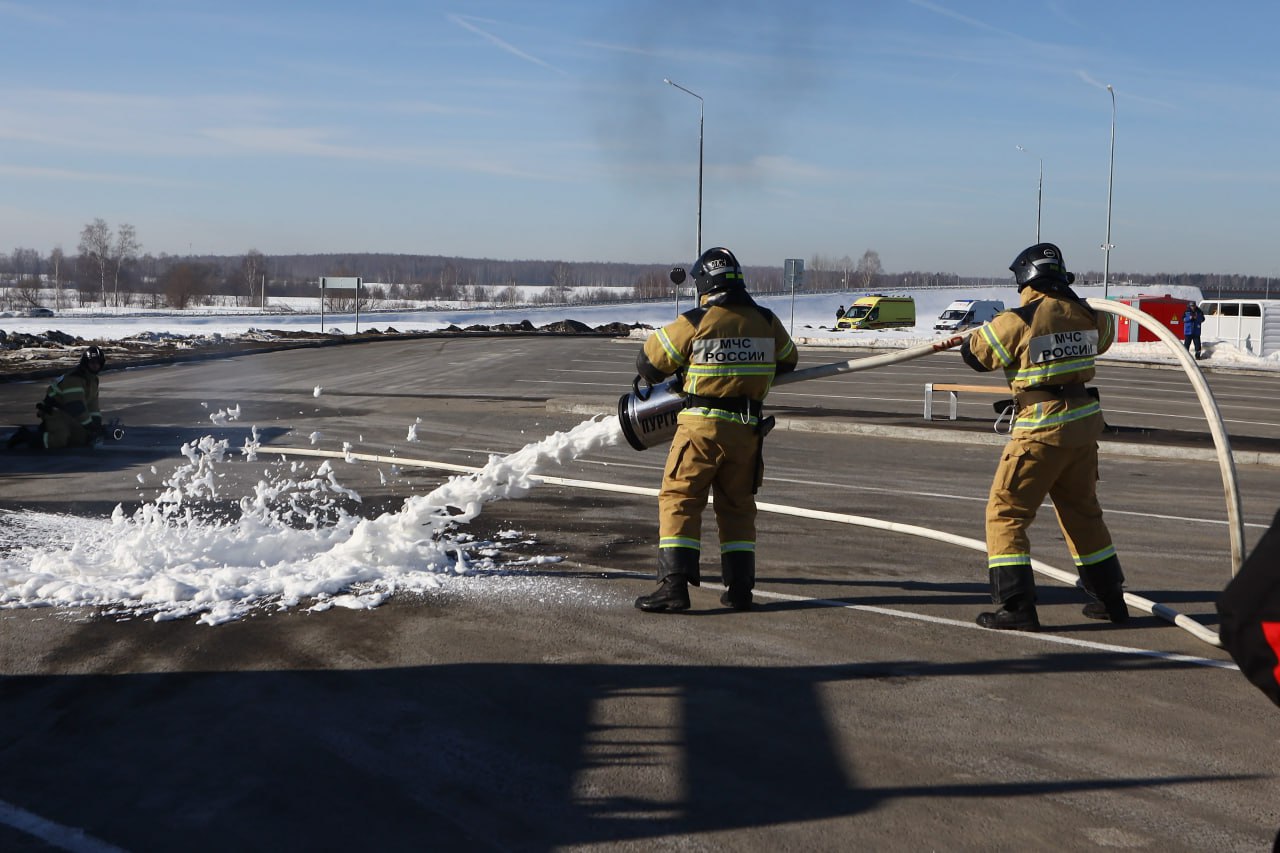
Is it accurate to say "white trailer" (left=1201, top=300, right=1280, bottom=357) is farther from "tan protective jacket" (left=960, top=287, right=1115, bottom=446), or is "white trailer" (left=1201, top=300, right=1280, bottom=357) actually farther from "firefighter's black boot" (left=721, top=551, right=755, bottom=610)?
"firefighter's black boot" (left=721, top=551, right=755, bottom=610)

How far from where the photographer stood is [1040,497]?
20.5 ft

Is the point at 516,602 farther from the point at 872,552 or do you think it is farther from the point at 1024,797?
the point at 1024,797

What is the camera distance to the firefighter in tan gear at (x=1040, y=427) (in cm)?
615

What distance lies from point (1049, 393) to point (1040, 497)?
0.56m

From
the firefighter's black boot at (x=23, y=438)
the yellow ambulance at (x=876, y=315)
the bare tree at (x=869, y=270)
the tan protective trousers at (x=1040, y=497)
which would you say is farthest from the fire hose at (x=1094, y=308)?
the bare tree at (x=869, y=270)

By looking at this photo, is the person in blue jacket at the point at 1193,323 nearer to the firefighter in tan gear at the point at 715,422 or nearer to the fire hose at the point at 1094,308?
the fire hose at the point at 1094,308

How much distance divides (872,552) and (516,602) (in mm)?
2825

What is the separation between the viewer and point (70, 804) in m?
4.05

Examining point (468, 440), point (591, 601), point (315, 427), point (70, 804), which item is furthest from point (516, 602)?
point (315, 427)

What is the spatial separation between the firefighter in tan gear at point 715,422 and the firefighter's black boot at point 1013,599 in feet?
4.37

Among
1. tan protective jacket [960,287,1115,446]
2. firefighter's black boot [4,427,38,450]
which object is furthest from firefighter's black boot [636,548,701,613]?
firefighter's black boot [4,427,38,450]

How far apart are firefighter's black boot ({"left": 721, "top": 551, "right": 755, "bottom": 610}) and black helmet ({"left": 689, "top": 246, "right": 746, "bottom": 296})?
151cm

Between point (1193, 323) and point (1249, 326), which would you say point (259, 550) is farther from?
point (1249, 326)

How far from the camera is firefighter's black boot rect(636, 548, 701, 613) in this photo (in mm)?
6531
